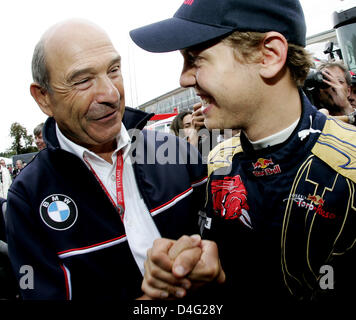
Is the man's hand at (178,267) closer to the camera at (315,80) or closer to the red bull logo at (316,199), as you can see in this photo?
the red bull logo at (316,199)

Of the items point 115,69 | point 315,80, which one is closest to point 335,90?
point 315,80

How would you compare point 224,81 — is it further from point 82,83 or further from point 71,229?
point 71,229

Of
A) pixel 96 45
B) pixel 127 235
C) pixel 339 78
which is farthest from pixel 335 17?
pixel 127 235

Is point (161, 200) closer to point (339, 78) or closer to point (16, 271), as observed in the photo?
point (16, 271)

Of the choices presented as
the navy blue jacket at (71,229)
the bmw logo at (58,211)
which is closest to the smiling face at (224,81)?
the navy blue jacket at (71,229)

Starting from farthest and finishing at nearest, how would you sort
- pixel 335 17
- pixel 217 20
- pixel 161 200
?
pixel 335 17
pixel 161 200
pixel 217 20

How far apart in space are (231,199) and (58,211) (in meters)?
0.94

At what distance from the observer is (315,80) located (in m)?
3.15

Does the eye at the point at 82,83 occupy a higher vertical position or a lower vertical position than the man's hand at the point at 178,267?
higher

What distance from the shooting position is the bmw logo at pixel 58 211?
1.40 meters

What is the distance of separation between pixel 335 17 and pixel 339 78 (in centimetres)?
238

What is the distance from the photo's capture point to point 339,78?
332 centimetres

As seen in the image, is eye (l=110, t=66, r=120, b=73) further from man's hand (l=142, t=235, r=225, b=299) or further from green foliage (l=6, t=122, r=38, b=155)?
green foliage (l=6, t=122, r=38, b=155)

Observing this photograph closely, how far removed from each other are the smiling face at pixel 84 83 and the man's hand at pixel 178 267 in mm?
810
